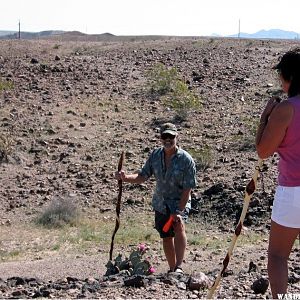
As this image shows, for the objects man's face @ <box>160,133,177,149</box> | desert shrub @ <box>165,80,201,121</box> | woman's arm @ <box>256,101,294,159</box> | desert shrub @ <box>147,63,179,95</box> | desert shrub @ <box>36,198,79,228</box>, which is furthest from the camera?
desert shrub @ <box>147,63,179,95</box>

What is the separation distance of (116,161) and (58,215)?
3.30 m

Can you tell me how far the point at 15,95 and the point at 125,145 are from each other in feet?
15.0

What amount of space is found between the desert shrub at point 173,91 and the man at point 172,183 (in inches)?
388

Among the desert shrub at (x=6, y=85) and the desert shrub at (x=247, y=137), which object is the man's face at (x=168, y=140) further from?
the desert shrub at (x=6, y=85)

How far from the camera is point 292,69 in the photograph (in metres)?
4.47

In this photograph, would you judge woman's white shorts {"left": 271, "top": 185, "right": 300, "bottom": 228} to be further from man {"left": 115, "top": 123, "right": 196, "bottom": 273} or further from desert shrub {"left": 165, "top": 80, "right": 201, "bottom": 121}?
desert shrub {"left": 165, "top": 80, "right": 201, "bottom": 121}

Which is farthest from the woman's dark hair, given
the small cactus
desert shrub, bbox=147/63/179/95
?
desert shrub, bbox=147/63/179/95

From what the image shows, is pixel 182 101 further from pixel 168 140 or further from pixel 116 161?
pixel 168 140

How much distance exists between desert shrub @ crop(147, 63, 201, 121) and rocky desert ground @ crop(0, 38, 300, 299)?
175 mm

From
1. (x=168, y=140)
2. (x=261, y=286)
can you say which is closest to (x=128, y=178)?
(x=168, y=140)

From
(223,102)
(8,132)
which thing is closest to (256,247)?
(8,132)

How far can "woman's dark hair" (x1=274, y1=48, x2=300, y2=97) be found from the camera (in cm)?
445

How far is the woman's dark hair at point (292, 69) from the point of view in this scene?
14.6ft

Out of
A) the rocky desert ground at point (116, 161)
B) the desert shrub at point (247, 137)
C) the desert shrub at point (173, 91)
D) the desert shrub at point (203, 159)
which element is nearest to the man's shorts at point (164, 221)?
the rocky desert ground at point (116, 161)
